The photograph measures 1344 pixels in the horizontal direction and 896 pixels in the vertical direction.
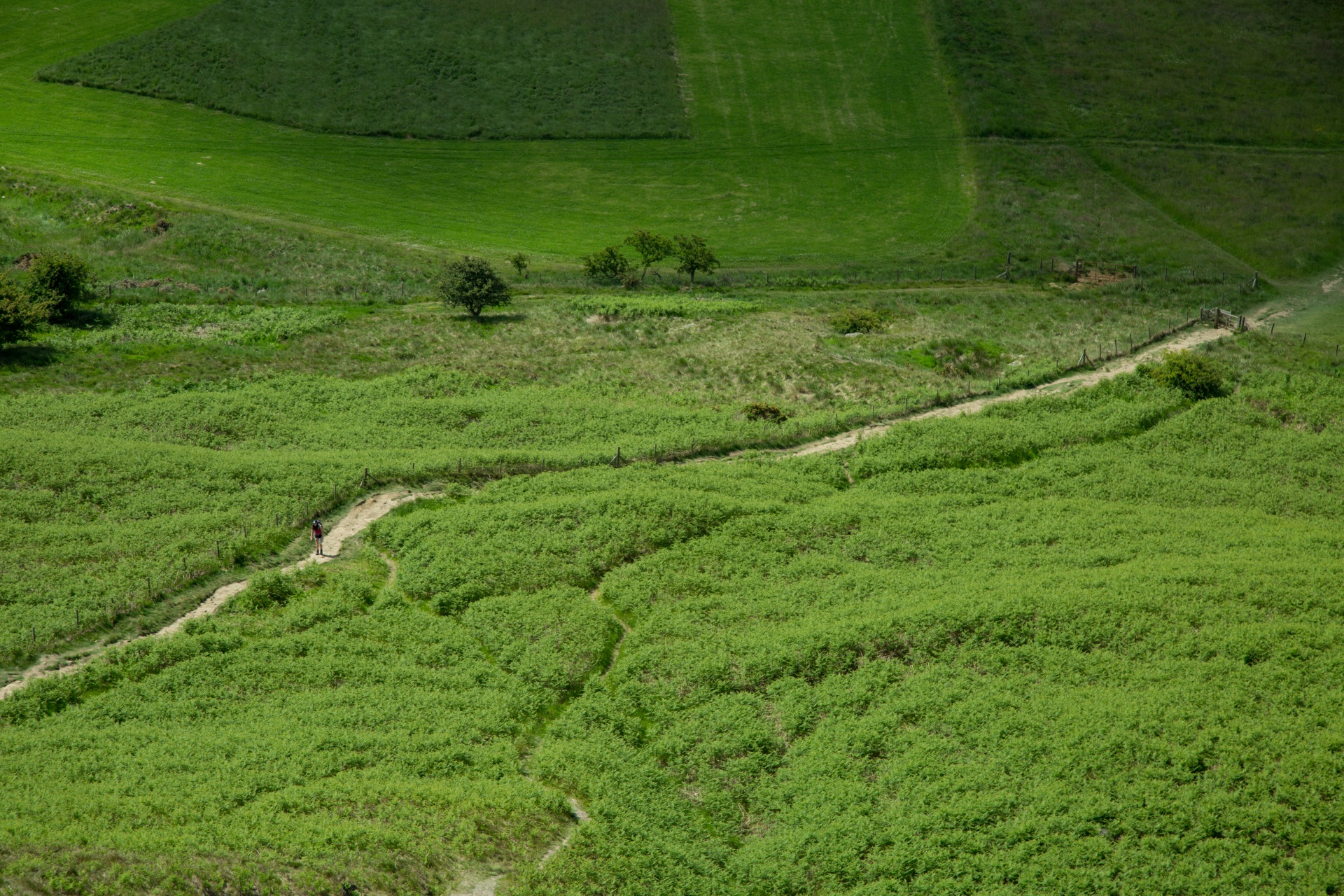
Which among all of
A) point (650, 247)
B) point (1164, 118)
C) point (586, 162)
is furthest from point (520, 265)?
point (1164, 118)

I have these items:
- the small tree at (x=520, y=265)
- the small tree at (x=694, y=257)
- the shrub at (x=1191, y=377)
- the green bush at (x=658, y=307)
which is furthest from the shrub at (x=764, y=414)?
the small tree at (x=520, y=265)

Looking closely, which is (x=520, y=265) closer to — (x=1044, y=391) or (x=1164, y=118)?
(x=1044, y=391)

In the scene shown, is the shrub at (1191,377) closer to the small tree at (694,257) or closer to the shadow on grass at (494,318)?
the small tree at (694,257)

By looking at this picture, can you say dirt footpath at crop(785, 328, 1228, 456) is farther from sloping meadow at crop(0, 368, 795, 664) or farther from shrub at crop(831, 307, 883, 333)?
shrub at crop(831, 307, 883, 333)

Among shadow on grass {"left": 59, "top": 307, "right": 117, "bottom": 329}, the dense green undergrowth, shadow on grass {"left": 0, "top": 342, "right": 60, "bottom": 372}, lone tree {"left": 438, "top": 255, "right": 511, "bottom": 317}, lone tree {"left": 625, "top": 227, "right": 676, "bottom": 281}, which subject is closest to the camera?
the dense green undergrowth

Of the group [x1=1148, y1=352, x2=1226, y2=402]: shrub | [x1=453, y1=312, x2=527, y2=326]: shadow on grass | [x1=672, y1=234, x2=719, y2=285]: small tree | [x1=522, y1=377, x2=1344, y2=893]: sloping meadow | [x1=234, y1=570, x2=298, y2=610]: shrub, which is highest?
[x1=672, y1=234, x2=719, y2=285]: small tree

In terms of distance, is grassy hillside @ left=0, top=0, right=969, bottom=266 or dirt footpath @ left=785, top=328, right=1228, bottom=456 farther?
grassy hillside @ left=0, top=0, right=969, bottom=266

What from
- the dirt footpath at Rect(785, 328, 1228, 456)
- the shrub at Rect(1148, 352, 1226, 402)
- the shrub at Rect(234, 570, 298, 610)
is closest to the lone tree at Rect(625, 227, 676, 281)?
the dirt footpath at Rect(785, 328, 1228, 456)
